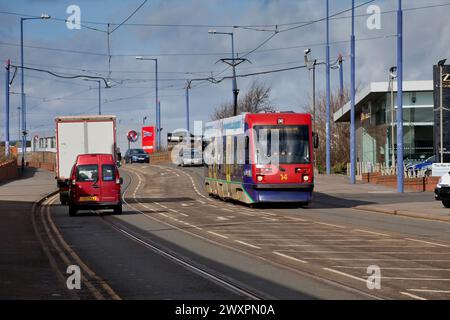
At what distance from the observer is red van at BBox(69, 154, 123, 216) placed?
29047 mm

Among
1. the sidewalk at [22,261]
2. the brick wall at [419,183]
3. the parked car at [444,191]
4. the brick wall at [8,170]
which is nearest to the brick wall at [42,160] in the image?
the brick wall at [8,170]

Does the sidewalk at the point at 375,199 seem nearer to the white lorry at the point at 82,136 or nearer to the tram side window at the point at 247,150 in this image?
the tram side window at the point at 247,150

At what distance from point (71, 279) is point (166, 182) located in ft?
138

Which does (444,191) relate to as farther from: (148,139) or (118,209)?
(148,139)

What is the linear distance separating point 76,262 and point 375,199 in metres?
23.6

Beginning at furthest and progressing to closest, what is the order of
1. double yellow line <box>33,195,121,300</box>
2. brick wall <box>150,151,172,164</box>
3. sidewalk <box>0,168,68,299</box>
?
brick wall <box>150,151,172,164</box> < sidewalk <box>0,168,68,299</box> < double yellow line <box>33,195,121,300</box>

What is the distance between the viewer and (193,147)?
75.8 m

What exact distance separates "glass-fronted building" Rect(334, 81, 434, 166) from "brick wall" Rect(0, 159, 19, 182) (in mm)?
24692

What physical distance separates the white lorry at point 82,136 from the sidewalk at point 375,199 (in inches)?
362

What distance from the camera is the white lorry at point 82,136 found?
114ft

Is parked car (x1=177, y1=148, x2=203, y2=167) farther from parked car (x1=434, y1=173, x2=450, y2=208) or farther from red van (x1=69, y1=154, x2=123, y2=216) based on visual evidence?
parked car (x1=434, y1=173, x2=450, y2=208)

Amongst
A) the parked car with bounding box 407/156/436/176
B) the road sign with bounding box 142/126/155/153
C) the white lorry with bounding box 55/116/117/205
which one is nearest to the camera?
the white lorry with bounding box 55/116/117/205

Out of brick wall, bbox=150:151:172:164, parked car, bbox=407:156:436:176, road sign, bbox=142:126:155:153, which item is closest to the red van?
parked car, bbox=407:156:436:176
